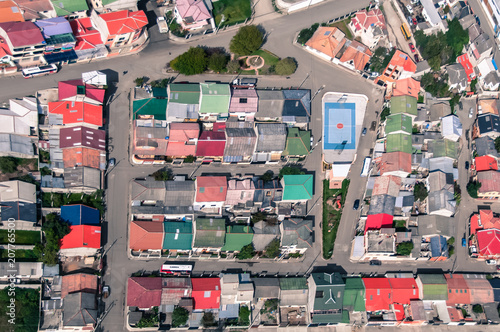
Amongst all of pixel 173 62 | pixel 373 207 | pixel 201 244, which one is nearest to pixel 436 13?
pixel 373 207

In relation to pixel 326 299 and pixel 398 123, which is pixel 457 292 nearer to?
pixel 326 299

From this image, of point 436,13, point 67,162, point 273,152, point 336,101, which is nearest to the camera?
point 67,162

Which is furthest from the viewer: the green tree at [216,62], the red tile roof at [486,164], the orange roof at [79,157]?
the red tile roof at [486,164]

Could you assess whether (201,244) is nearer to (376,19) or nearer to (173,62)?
(173,62)

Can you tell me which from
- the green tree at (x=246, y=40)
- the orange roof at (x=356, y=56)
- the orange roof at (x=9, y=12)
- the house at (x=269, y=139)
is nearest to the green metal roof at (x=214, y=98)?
the house at (x=269, y=139)

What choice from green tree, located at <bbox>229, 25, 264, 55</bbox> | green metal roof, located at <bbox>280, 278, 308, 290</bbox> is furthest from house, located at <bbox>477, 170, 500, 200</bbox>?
green tree, located at <bbox>229, 25, 264, 55</bbox>

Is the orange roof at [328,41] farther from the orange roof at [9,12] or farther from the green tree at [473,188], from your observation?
the orange roof at [9,12]
